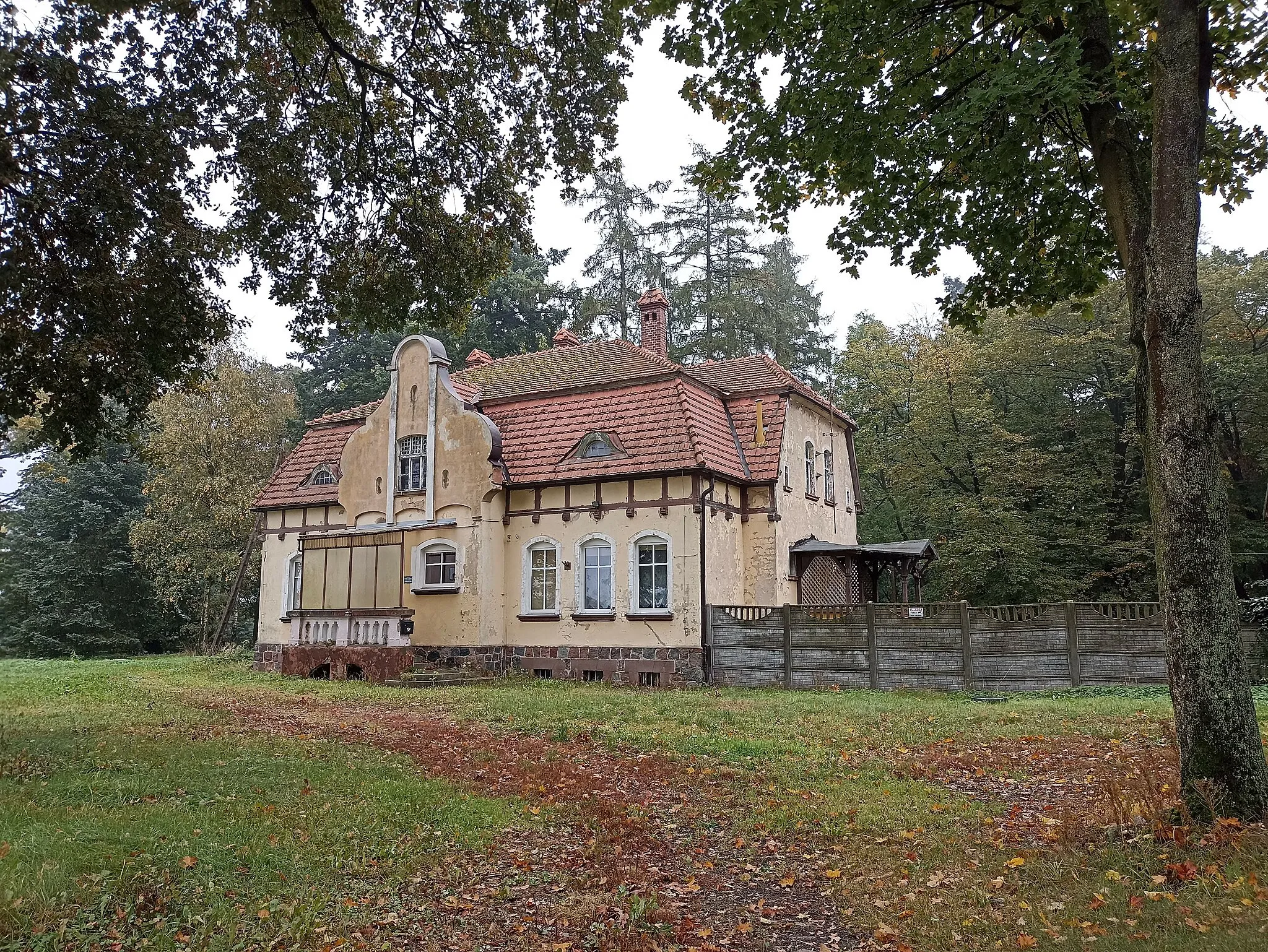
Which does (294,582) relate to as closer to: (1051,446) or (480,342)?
(480,342)

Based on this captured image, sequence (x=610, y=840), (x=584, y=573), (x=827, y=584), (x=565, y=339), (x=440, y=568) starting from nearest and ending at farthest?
(x=610, y=840) → (x=584, y=573) → (x=440, y=568) → (x=827, y=584) → (x=565, y=339)

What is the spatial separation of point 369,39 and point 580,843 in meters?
9.59

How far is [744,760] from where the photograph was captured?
981 centimetres

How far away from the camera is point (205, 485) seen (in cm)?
3077

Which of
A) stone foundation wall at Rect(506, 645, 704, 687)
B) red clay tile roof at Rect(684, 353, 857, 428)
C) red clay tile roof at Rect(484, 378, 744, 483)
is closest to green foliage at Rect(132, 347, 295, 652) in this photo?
red clay tile roof at Rect(484, 378, 744, 483)

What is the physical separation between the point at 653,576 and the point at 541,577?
114 inches

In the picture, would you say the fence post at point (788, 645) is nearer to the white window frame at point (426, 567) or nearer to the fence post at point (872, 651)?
the fence post at point (872, 651)

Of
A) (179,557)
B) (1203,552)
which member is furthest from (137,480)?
(1203,552)

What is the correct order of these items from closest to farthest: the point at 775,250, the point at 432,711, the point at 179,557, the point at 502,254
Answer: the point at 502,254 < the point at 432,711 < the point at 179,557 < the point at 775,250

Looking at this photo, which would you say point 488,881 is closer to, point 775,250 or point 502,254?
point 502,254

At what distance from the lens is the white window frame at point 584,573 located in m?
19.7

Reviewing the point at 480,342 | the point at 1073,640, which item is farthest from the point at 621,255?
the point at 1073,640

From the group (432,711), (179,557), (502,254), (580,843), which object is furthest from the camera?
(179,557)

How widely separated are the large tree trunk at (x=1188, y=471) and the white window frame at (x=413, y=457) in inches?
689
